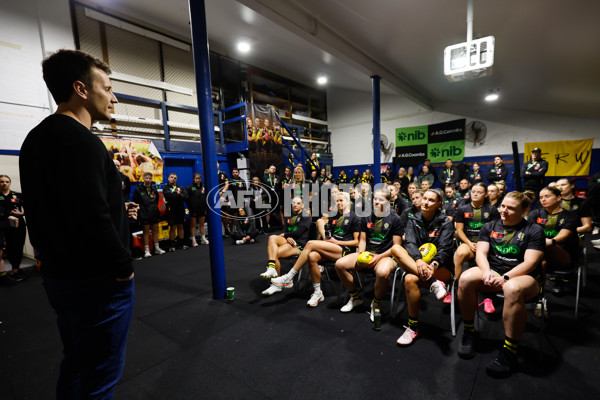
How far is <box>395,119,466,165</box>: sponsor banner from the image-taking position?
9.05m

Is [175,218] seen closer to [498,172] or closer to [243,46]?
[243,46]

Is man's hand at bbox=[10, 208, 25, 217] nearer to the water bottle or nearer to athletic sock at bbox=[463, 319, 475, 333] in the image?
the water bottle

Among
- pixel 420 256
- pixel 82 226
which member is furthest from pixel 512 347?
pixel 82 226

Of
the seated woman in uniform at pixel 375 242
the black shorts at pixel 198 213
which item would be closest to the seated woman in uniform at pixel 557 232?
the seated woman in uniform at pixel 375 242

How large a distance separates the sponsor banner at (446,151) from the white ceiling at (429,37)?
1547 mm

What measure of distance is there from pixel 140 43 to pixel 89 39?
1.09m

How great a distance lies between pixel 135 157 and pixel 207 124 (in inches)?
144

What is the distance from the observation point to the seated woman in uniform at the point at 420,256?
2.08 metres

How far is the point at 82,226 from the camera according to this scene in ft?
2.79

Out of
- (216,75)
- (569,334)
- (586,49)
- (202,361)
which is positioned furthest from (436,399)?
(216,75)

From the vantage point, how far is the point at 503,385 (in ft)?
5.27

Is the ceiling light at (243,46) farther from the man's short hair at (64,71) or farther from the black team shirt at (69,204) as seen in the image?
the black team shirt at (69,204)

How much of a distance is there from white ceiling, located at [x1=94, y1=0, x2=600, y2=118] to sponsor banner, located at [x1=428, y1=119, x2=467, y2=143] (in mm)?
A: 1031

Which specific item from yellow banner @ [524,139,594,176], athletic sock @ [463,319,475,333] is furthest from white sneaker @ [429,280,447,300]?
yellow banner @ [524,139,594,176]
